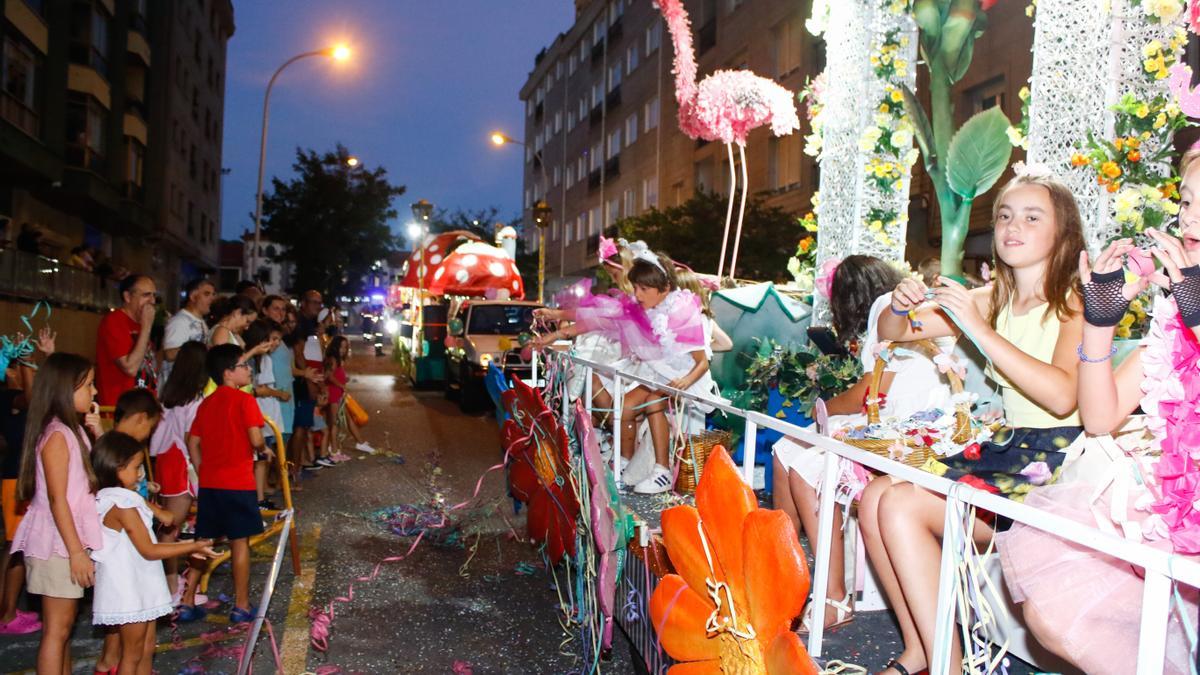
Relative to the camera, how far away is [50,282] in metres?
12.9

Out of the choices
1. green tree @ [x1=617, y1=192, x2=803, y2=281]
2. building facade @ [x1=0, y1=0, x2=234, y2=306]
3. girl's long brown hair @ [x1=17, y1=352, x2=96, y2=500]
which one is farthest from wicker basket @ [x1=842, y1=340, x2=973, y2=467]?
green tree @ [x1=617, y1=192, x2=803, y2=281]

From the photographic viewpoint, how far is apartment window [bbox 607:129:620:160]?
3457cm

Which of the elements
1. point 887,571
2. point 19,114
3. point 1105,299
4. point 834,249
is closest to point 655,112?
point 19,114

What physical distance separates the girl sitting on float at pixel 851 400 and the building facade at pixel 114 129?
13640mm

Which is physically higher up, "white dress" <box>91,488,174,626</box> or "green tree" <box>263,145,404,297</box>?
"green tree" <box>263,145,404,297</box>

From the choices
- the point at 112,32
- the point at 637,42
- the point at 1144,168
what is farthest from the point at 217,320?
the point at 637,42

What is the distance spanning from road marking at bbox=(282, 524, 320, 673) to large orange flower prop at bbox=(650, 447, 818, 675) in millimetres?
2339

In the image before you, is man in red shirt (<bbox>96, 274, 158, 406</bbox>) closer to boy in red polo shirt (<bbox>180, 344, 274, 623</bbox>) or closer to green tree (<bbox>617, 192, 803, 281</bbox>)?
boy in red polo shirt (<bbox>180, 344, 274, 623</bbox>)

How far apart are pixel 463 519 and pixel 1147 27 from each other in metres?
5.31

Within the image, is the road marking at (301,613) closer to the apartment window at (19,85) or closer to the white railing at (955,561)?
the white railing at (955,561)

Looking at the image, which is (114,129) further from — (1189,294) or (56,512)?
(1189,294)

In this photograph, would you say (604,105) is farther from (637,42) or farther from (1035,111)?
(1035,111)

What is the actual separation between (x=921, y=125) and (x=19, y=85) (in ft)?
60.8

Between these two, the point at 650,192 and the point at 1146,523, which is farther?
the point at 650,192
